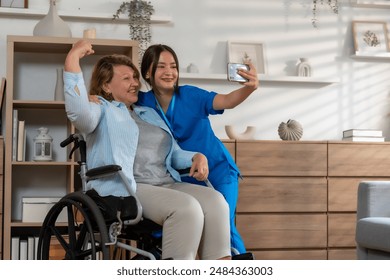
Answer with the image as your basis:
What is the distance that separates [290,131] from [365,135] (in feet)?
1.68

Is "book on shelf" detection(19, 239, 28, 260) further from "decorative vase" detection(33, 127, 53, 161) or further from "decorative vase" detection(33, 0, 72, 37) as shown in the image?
"decorative vase" detection(33, 0, 72, 37)

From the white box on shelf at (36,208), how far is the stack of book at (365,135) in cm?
192

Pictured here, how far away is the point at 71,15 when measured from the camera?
14.6 feet

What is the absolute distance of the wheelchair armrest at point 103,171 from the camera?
243 centimetres

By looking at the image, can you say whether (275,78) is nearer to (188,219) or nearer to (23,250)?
(23,250)

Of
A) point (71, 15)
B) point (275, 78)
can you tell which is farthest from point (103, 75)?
point (275, 78)

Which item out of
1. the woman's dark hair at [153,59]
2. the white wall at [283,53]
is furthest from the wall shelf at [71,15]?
the woman's dark hair at [153,59]

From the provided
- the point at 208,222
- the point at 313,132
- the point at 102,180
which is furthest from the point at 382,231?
the point at 313,132

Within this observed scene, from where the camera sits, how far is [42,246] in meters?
2.69

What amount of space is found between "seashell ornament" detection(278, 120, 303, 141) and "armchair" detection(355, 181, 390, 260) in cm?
107

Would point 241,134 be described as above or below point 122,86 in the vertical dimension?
below

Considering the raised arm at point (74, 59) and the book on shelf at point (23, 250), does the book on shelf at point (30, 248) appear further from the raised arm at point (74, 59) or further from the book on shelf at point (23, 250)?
the raised arm at point (74, 59)

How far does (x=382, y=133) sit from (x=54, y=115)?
2.25 m

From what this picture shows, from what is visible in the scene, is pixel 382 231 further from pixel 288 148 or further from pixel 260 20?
pixel 260 20
